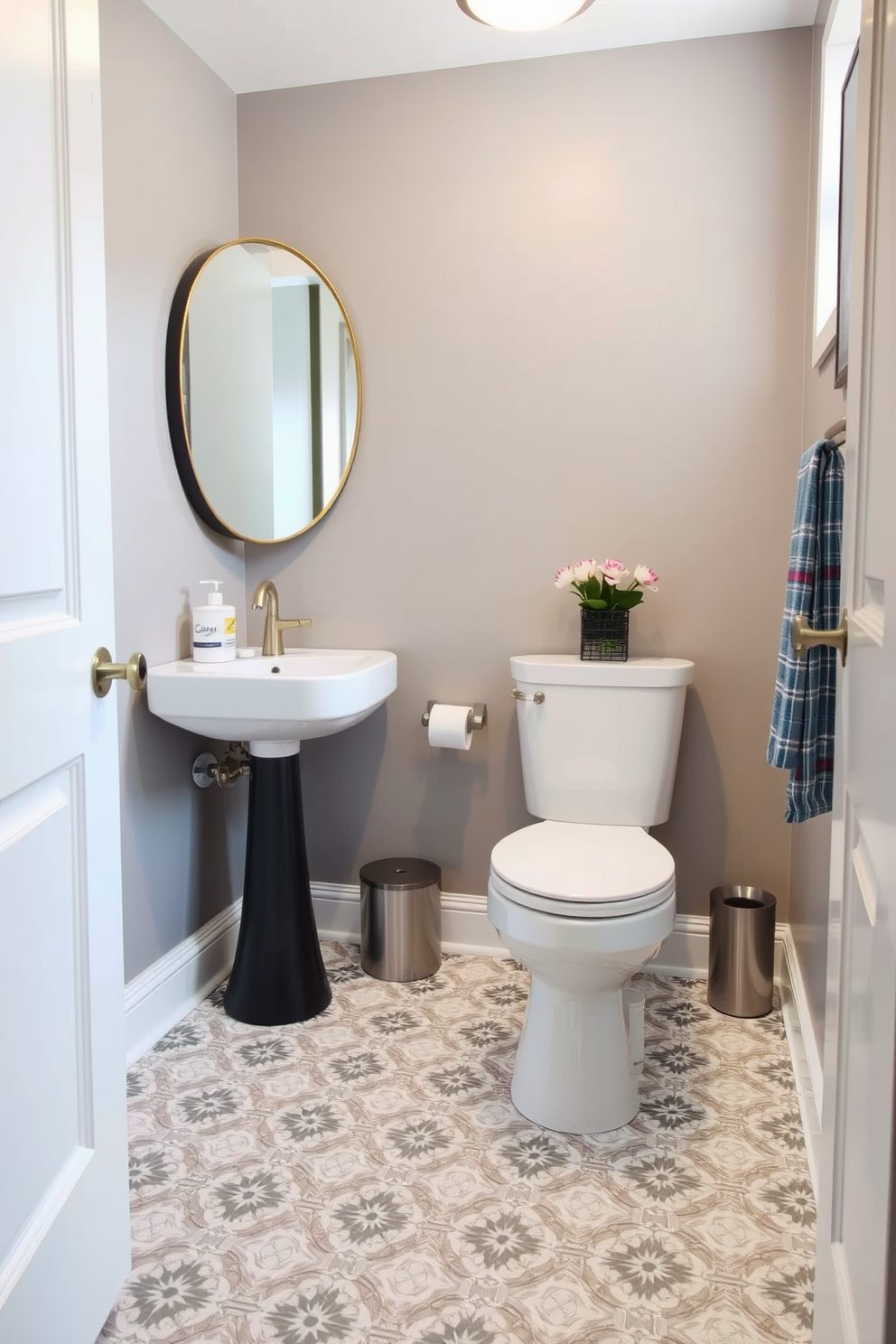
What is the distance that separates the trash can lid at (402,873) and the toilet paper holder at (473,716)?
368mm

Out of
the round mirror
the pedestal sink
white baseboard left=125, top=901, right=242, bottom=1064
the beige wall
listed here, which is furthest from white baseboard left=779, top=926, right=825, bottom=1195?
the round mirror

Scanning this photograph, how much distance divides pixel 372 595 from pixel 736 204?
1.29 metres

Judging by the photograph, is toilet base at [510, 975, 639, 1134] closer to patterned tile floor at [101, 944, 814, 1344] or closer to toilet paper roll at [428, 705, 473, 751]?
patterned tile floor at [101, 944, 814, 1344]

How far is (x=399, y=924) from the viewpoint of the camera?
2.45m

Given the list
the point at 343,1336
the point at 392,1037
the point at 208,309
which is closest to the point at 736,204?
the point at 208,309

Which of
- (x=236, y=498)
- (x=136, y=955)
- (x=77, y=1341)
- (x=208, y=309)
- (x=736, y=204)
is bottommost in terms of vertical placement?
(x=77, y=1341)

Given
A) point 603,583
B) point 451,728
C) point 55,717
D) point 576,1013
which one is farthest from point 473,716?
point 55,717

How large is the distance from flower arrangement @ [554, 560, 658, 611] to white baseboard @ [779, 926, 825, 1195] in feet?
2.97

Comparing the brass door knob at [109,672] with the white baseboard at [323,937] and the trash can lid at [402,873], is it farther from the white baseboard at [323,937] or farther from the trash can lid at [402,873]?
the trash can lid at [402,873]

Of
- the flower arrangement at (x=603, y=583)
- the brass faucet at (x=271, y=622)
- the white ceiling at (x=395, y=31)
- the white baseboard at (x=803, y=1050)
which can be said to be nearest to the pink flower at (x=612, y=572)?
the flower arrangement at (x=603, y=583)

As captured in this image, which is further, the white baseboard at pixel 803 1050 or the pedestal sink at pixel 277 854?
the pedestal sink at pixel 277 854

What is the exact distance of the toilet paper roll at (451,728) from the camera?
244 cm

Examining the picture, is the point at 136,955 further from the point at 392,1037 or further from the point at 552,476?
the point at 552,476

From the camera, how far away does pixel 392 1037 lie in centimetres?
218
